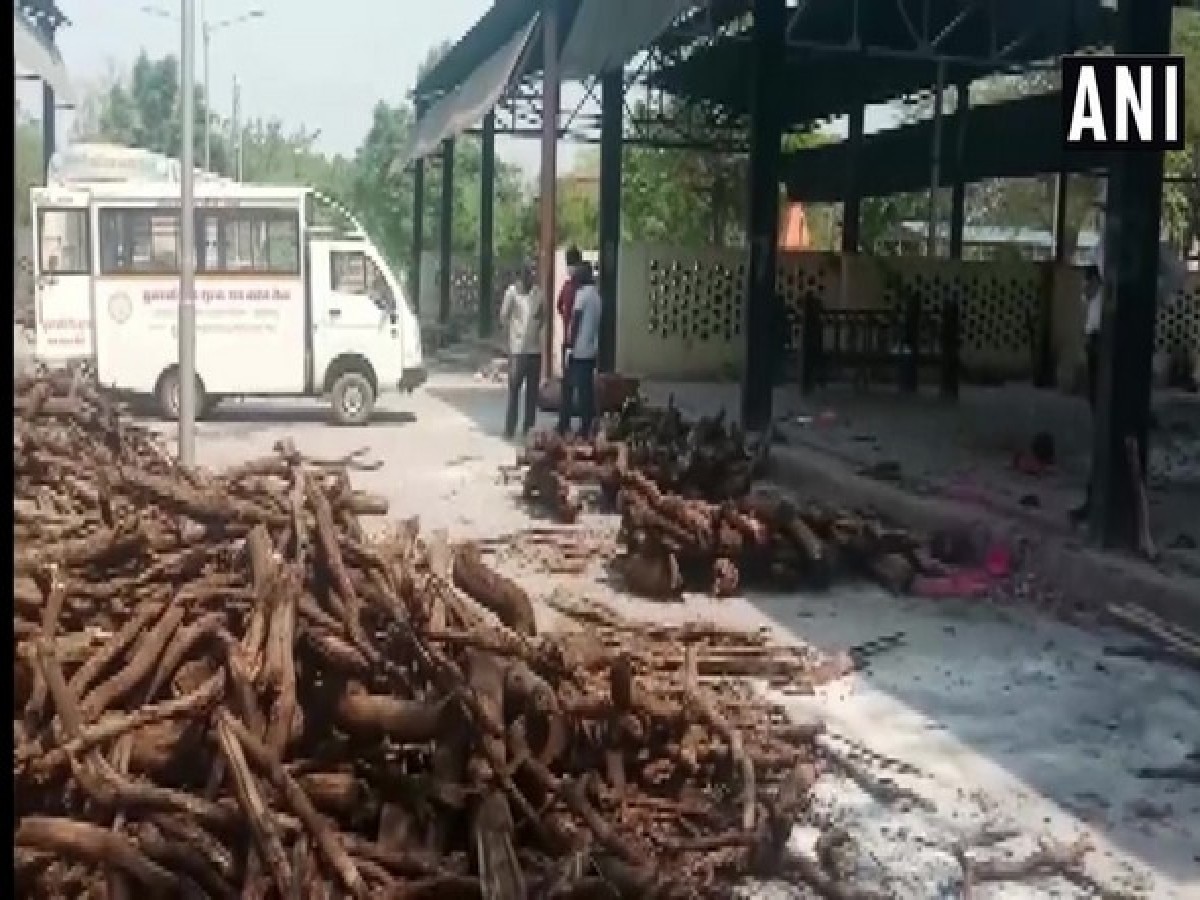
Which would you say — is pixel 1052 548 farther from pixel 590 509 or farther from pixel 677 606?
pixel 590 509

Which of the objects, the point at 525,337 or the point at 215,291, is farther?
the point at 215,291

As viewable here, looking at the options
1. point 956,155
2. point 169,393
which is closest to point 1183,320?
point 956,155

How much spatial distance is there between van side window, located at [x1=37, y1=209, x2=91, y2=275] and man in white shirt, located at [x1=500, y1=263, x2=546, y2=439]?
480 cm

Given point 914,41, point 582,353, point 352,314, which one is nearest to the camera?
point 582,353

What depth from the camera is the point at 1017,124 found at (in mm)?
22578

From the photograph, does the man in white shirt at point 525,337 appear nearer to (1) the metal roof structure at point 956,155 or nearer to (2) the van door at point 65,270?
(2) the van door at point 65,270

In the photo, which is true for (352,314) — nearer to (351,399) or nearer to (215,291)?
(351,399)

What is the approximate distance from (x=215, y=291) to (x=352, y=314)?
5.17ft

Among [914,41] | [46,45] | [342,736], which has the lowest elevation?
[342,736]

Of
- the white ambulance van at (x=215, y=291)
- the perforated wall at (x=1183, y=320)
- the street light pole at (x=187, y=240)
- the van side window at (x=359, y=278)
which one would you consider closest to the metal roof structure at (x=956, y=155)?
the perforated wall at (x=1183, y=320)

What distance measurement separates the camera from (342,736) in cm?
493

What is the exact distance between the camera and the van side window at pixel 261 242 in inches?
711

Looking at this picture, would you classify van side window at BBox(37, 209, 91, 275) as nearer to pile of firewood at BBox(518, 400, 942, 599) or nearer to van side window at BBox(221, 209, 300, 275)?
van side window at BBox(221, 209, 300, 275)

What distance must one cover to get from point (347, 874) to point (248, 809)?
309mm
